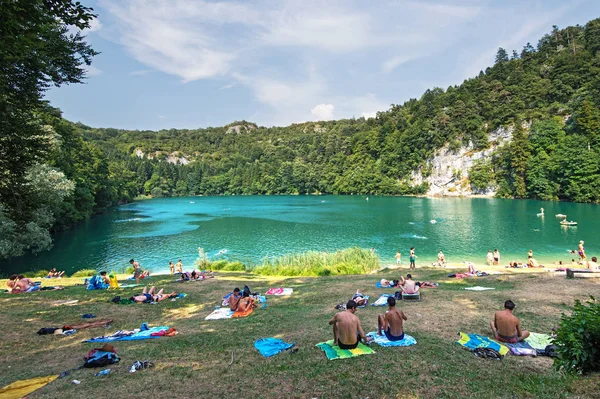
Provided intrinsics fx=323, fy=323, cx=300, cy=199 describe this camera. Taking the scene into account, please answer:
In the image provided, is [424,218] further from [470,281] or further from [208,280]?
[208,280]

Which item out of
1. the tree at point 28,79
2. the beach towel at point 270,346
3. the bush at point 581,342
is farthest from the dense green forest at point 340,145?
the bush at point 581,342

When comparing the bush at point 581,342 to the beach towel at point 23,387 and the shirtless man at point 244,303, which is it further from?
the shirtless man at point 244,303

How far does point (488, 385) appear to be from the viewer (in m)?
5.89

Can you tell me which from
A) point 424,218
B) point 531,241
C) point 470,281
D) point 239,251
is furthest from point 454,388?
point 424,218

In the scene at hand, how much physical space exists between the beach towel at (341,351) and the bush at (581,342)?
12.2 ft

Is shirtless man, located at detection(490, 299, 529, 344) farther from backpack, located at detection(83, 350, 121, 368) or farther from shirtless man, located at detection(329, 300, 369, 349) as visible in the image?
backpack, located at detection(83, 350, 121, 368)

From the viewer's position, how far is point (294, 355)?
25.1 feet

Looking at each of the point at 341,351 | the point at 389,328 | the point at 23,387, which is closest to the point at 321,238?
the point at 389,328

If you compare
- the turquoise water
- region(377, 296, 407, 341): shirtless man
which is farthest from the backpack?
the turquoise water

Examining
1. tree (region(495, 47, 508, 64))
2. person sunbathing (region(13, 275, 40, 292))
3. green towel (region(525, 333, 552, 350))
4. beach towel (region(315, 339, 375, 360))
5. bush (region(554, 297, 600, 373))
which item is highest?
tree (region(495, 47, 508, 64))

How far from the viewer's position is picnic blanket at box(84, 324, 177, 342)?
9.62 metres

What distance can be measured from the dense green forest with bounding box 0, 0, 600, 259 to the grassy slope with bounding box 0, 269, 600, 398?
301 inches

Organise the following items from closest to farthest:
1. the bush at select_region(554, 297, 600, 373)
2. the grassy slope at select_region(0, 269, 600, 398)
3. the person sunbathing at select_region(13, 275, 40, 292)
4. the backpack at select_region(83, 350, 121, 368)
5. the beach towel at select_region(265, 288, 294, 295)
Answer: the bush at select_region(554, 297, 600, 373), the grassy slope at select_region(0, 269, 600, 398), the backpack at select_region(83, 350, 121, 368), the beach towel at select_region(265, 288, 294, 295), the person sunbathing at select_region(13, 275, 40, 292)

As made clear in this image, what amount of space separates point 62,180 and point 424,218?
179ft
